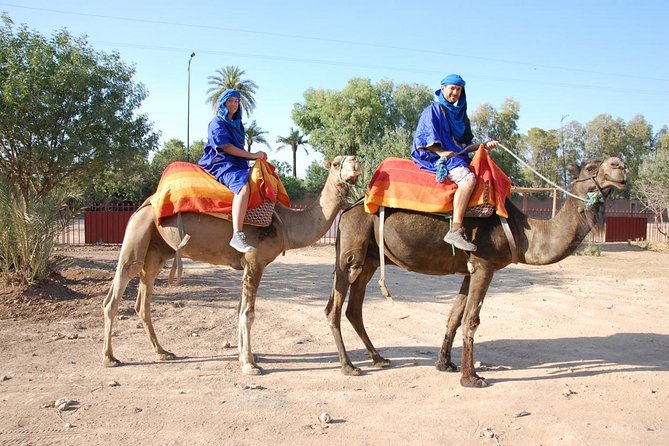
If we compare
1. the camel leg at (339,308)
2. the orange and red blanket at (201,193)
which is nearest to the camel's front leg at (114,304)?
the orange and red blanket at (201,193)

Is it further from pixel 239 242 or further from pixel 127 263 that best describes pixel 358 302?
pixel 127 263

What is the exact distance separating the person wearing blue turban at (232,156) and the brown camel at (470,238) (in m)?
1.20

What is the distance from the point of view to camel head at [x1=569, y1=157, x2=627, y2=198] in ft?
17.3

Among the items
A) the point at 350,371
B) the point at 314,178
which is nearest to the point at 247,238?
the point at 350,371

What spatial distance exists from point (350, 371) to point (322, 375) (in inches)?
12.5

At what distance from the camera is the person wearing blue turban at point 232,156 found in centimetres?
582

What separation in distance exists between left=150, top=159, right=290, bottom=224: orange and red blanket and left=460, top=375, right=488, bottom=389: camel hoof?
291cm

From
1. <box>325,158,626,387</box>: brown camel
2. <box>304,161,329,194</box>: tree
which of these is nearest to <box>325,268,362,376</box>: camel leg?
<box>325,158,626,387</box>: brown camel

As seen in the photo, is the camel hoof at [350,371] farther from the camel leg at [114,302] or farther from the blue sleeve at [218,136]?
the blue sleeve at [218,136]

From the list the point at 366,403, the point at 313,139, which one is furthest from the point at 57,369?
the point at 313,139

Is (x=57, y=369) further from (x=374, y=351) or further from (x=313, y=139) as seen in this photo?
(x=313, y=139)

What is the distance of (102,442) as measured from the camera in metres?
4.09

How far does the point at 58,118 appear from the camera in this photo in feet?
38.9

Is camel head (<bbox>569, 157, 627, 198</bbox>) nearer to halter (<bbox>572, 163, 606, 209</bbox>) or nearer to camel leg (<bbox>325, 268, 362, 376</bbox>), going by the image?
halter (<bbox>572, 163, 606, 209</bbox>)
